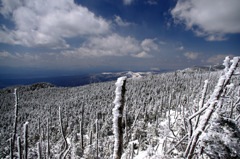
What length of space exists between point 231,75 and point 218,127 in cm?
129

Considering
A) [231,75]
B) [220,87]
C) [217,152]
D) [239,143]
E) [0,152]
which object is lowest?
[0,152]

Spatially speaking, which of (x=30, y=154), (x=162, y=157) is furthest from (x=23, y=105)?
(x=162, y=157)

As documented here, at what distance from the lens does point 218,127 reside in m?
2.33

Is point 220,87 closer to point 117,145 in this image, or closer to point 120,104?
point 120,104

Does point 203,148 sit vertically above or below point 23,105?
above

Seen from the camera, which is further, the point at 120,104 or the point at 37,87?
the point at 37,87

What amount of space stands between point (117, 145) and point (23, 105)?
141276mm

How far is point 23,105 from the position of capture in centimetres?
10506

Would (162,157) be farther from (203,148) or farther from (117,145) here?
(117,145)

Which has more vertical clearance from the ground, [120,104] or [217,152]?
[120,104]

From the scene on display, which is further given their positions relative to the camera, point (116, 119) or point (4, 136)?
point (4, 136)

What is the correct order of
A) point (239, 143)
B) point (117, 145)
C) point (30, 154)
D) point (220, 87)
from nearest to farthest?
1. point (117, 145)
2. point (220, 87)
3. point (239, 143)
4. point (30, 154)

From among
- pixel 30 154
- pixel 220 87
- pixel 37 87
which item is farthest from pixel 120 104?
pixel 37 87

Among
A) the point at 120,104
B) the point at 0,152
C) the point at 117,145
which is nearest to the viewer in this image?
the point at 120,104
